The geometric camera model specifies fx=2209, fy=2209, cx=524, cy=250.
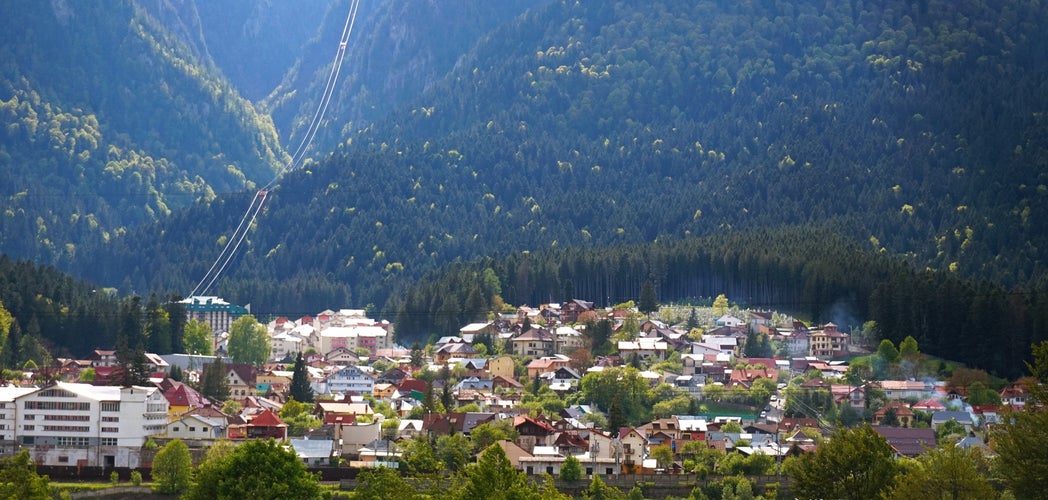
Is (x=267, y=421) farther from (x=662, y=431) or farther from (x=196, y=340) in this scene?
(x=196, y=340)

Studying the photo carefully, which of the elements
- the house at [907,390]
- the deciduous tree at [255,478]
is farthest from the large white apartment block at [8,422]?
the house at [907,390]

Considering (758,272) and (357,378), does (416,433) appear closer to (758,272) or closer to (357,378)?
(357,378)

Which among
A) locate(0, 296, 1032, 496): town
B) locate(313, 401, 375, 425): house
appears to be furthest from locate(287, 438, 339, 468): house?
locate(313, 401, 375, 425): house

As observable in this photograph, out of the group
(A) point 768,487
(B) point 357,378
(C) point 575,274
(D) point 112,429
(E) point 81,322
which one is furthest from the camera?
(C) point 575,274

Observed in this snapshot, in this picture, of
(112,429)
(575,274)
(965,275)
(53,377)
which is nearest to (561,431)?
(112,429)

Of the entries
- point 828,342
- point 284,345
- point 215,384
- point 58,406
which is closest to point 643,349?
point 828,342

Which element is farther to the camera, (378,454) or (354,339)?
(354,339)

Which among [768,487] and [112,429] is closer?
[768,487]
